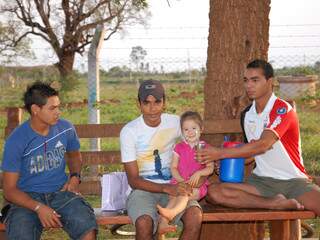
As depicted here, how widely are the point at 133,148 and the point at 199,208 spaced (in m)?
0.64

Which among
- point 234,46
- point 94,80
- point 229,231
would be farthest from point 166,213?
point 94,80

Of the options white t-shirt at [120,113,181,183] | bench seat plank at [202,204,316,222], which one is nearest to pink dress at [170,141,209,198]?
white t-shirt at [120,113,181,183]

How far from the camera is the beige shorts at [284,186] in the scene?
4723 millimetres

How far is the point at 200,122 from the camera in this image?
4730 mm

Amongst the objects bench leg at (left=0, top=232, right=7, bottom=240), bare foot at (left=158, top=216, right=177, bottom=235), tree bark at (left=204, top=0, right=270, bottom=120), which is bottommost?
bench leg at (left=0, top=232, right=7, bottom=240)

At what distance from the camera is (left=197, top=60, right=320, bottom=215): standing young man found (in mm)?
4672

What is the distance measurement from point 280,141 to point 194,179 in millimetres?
701

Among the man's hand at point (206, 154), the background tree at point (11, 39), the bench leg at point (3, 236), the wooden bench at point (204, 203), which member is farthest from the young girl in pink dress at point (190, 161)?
the background tree at point (11, 39)

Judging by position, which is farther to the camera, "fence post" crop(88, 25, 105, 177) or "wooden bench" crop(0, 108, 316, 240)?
"fence post" crop(88, 25, 105, 177)

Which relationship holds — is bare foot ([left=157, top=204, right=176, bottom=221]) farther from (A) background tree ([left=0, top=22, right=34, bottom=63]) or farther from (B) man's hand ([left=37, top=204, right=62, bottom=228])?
(A) background tree ([left=0, top=22, right=34, bottom=63])

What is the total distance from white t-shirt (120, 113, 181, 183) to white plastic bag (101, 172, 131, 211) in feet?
0.64

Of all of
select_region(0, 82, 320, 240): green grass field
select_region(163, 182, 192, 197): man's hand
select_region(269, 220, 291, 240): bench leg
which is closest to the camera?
select_region(163, 182, 192, 197): man's hand

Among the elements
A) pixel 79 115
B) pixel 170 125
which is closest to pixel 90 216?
pixel 170 125

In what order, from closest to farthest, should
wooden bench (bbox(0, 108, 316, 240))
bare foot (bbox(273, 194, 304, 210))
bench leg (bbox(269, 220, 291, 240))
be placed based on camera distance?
bare foot (bbox(273, 194, 304, 210)) → bench leg (bbox(269, 220, 291, 240)) → wooden bench (bbox(0, 108, 316, 240))
